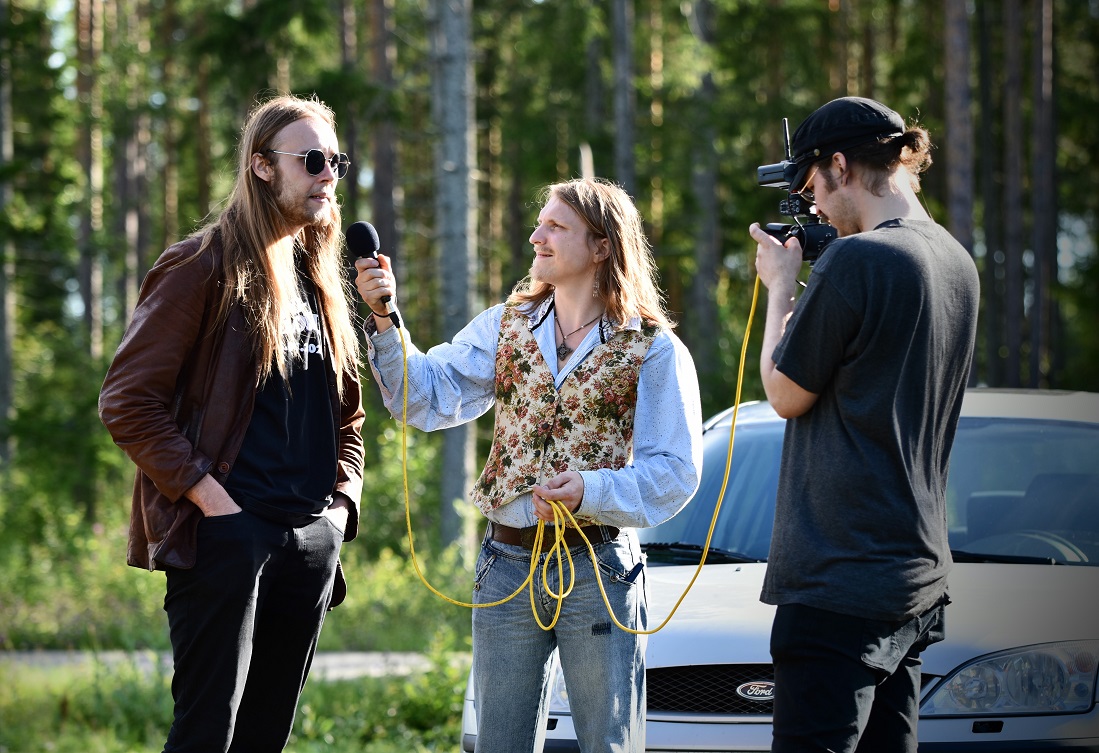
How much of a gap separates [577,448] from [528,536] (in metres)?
0.29

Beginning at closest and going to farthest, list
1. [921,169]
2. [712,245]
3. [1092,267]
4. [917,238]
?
[917,238] → [921,169] → [712,245] → [1092,267]

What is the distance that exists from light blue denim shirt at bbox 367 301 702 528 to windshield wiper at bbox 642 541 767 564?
147 cm

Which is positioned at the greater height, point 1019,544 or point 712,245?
point 712,245

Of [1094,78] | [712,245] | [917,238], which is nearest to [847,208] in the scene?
[917,238]

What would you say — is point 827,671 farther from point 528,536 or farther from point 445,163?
point 445,163

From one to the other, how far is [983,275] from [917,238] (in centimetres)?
2895

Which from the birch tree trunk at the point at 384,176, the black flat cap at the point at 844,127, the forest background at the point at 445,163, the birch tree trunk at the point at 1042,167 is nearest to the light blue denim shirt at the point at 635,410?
the black flat cap at the point at 844,127

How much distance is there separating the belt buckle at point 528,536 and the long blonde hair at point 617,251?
26.3 inches

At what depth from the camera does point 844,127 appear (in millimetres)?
3002

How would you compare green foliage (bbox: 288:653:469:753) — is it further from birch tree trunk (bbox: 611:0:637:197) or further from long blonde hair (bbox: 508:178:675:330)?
birch tree trunk (bbox: 611:0:637:197)

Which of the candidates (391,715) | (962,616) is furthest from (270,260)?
(391,715)

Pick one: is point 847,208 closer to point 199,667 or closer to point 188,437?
point 188,437

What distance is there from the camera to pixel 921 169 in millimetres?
3176

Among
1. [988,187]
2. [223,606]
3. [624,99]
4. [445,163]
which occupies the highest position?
[624,99]
